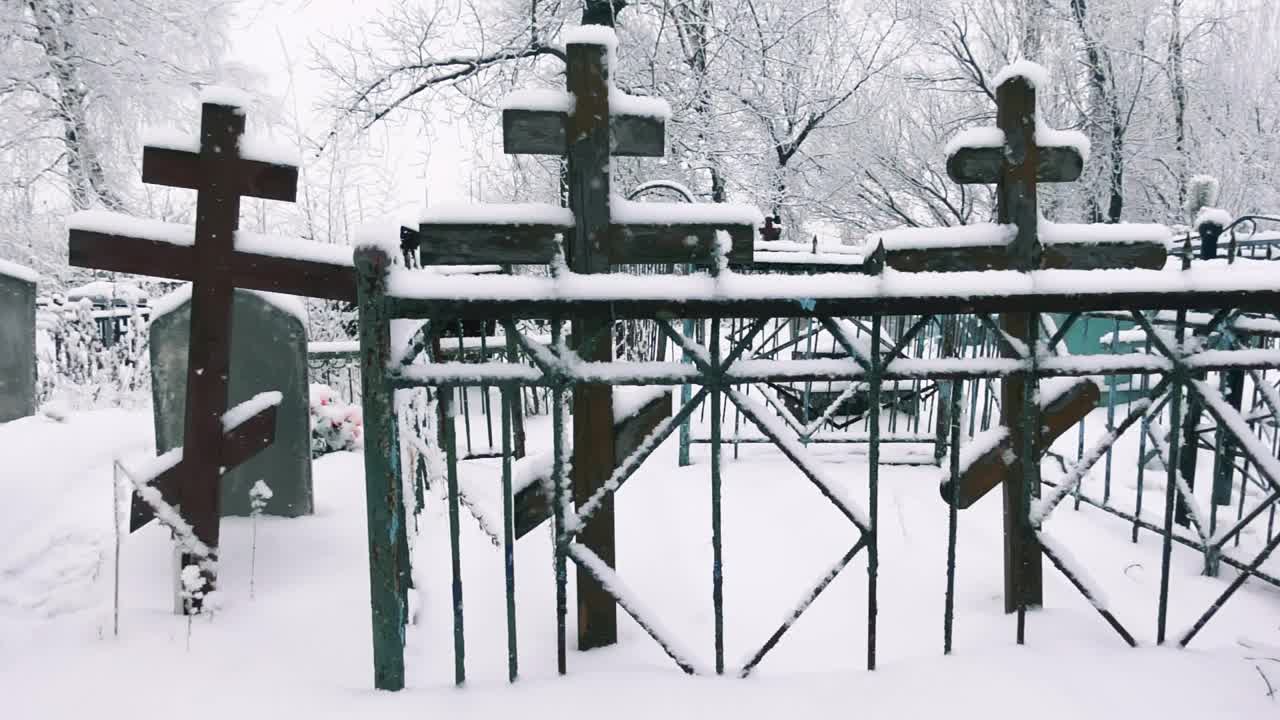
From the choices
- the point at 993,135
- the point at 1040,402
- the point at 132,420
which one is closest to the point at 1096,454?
the point at 1040,402

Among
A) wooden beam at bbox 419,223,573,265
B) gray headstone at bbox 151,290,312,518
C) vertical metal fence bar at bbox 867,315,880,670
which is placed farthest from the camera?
gray headstone at bbox 151,290,312,518

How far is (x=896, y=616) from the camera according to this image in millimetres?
2975

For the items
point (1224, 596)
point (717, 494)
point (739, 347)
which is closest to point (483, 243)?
point (739, 347)

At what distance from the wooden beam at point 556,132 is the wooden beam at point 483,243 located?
258 millimetres

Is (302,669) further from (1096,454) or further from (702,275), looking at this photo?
(1096,454)

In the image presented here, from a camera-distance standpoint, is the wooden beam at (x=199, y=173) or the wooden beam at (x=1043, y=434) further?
the wooden beam at (x=199, y=173)

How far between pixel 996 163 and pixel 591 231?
5.18 feet

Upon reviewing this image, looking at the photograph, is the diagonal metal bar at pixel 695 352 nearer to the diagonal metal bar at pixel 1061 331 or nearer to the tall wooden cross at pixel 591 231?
the tall wooden cross at pixel 591 231

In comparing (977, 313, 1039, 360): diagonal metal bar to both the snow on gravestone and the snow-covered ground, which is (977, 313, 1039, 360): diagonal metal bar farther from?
the snow on gravestone

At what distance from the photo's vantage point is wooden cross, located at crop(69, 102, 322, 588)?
2.93m

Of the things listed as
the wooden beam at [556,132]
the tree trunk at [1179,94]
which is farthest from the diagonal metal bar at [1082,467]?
the tree trunk at [1179,94]

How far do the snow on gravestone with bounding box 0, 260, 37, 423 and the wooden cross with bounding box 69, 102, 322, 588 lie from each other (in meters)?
3.18

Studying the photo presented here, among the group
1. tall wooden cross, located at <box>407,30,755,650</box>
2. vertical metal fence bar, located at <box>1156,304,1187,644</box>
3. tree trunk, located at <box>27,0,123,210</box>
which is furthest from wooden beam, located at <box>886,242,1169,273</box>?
tree trunk, located at <box>27,0,123,210</box>

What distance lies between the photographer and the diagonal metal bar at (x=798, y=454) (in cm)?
219
